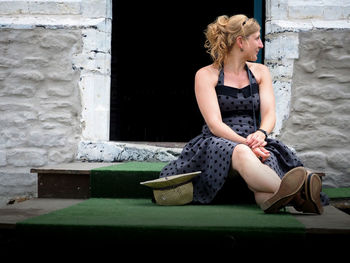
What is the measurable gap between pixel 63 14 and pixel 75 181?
1782 mm

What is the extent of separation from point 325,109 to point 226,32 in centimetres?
152

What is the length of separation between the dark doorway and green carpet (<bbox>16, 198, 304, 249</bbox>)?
4113 mm

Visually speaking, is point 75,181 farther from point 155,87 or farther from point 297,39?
point 155,87

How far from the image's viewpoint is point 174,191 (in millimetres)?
3072

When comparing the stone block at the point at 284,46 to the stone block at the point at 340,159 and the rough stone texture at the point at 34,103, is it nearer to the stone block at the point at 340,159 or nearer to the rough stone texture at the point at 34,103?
the stone block at the point at 340,159

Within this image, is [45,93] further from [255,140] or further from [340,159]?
[340,159]

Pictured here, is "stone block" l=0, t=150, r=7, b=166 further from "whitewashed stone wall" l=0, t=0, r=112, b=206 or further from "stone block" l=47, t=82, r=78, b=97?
"stone block" l=47, t=82, r=78, b=97

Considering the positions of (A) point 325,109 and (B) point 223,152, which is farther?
(A) point 325,109

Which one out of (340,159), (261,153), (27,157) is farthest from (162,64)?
(261,153)

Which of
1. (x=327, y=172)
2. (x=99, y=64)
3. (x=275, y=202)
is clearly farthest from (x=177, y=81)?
(x=275, y=202)

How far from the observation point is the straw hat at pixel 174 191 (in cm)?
304

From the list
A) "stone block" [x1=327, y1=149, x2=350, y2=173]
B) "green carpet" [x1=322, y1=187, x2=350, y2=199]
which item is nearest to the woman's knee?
"green carpet" [x1=322, y1=187, x2=350, y2=199]

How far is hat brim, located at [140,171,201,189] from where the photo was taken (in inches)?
118

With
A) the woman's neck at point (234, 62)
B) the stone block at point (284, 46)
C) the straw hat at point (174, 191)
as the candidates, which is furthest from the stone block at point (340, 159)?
the straw hat at point (174, 191)
